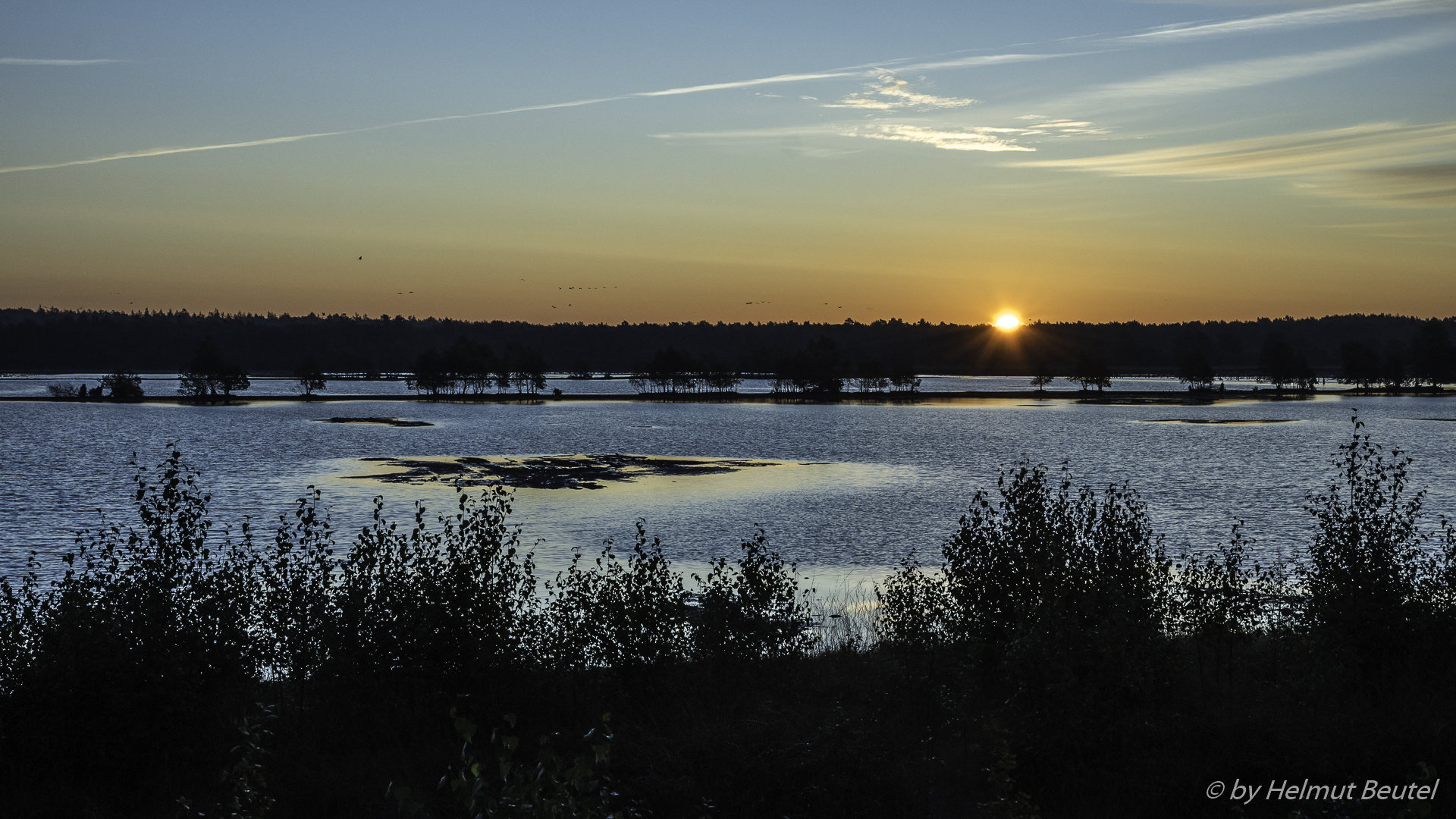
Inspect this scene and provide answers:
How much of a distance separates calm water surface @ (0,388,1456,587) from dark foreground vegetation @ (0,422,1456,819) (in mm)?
5090

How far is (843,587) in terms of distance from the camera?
26.7 meters

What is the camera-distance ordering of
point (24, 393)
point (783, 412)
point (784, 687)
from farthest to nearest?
point (24, 393), point (783, 412), point (784, 687)

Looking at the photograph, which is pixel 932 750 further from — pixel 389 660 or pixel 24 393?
pixel 24 393

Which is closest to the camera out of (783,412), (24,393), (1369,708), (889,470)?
(1369,708)

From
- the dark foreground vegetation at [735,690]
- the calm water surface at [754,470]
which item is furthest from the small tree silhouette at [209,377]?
the dark foreground vegetation at [735,690]

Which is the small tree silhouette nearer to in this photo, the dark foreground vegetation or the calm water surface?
the calm water surface

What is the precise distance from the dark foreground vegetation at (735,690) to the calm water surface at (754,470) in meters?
5.09

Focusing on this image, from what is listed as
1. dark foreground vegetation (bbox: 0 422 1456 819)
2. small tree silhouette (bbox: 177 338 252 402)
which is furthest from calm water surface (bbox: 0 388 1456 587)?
small tree silhouette (bbox: 177 338 252 402)

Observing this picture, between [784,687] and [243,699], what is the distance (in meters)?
6.91

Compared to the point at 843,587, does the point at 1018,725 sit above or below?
above

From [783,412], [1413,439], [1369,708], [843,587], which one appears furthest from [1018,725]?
[783,412]

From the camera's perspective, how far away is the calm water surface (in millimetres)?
37219

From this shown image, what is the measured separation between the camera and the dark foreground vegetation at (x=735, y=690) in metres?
10.2

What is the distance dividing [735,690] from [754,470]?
161ft
